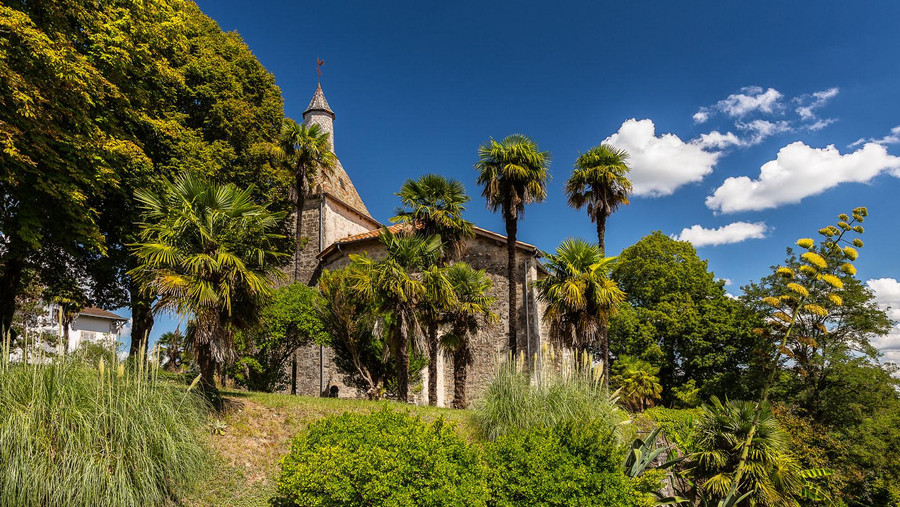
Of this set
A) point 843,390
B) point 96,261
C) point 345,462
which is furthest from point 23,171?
point 843,390

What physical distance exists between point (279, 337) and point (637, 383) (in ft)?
53.6

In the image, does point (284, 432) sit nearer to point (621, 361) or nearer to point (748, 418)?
point (748, 418)

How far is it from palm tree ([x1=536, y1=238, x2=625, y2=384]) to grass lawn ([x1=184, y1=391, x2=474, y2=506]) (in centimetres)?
521

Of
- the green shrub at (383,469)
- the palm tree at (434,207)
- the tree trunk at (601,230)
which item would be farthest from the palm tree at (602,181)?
the green shrub at (383,469)

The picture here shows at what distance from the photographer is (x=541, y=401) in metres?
8.30

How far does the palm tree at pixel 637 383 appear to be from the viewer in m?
23.1

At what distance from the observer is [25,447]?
16.8 ft

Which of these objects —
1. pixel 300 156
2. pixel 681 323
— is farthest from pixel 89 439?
pixel 681 323

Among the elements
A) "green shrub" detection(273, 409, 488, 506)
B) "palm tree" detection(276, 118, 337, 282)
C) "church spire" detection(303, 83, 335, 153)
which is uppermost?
"church spire" detection(303, 83, 335, 153)

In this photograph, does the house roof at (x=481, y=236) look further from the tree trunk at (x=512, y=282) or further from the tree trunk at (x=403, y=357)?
the tree trunk at (x=403, y=357)

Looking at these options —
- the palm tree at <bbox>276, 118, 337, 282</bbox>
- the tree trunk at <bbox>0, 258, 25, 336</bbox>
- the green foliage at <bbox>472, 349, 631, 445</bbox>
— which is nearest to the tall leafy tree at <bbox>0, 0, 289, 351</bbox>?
the tree trunk at <bbox>0, 258, 25, 336</bbox>

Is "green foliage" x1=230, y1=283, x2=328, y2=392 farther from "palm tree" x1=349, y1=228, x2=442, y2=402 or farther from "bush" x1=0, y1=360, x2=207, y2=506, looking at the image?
"bush" x1=0, y1=360, x2=207, y2=506

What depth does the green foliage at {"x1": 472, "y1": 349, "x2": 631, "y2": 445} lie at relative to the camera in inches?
317

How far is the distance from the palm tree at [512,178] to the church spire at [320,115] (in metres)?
15.4
